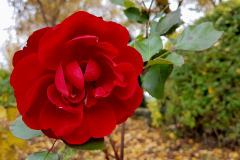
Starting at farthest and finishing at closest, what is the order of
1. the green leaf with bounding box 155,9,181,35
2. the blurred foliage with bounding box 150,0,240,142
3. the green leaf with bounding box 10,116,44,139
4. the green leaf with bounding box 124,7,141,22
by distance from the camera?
the blurred foliage with bounding box 150,0,240,142, the green leaf with bounding box 124,7,141,22, the green leaf with bounding box 155,9,181,35, the green leaf with bounding box 10,116,44,139

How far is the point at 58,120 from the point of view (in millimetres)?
282

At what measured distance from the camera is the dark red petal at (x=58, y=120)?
0.27 metres

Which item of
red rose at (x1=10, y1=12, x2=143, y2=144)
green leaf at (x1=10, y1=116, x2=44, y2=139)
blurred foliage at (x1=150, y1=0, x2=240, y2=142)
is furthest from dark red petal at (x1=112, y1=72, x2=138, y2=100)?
blurred foliage at (x1=150, y1=0, x2=240, y2=142)

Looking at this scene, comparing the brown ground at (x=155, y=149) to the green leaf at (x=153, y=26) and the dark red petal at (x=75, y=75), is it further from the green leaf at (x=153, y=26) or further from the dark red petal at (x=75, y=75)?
the dark red petal at (x=75, y=75)

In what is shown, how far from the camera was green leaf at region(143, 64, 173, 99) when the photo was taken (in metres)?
0.41

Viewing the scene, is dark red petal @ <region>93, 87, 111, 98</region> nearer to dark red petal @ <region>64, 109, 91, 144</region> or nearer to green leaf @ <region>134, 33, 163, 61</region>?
dark red petal @ <region>64, 109, 91, 144</region>

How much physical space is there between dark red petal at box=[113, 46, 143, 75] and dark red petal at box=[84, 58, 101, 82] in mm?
43

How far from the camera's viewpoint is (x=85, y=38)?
0.89 feet

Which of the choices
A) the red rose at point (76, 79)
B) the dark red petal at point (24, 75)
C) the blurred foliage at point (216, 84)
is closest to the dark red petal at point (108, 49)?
the red rose at point (76, 79)

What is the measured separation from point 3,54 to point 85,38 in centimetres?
655

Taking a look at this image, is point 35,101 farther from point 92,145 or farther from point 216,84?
point 216,84

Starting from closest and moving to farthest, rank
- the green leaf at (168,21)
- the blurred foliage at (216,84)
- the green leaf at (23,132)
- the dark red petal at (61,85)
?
the dark red petal at (61,85) < the green leaf at (23,132) < the green leaf at (168,21) < the blurred foliage at (216,84)

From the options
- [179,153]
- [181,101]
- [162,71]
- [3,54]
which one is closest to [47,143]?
[179,153]

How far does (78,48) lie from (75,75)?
0.05 m
